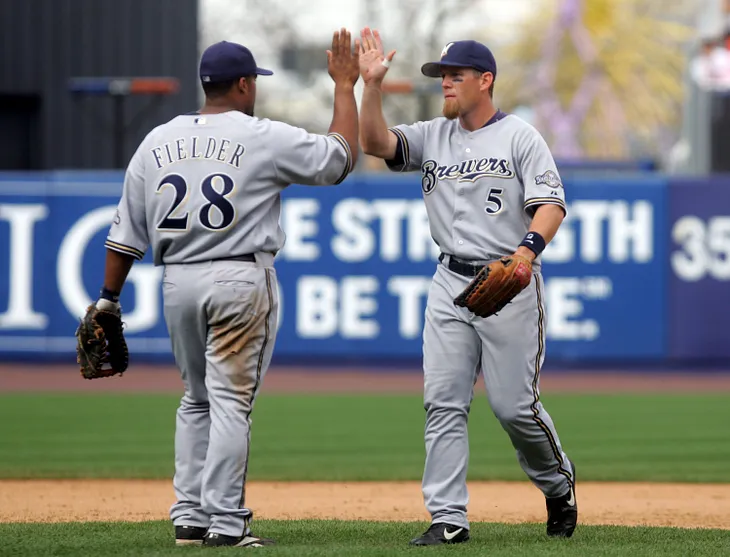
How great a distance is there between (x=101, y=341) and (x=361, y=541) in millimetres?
1285

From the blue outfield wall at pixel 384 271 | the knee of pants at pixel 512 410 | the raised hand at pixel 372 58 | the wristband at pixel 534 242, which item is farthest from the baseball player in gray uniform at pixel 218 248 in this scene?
the blue outfield wall at pixel 384 271

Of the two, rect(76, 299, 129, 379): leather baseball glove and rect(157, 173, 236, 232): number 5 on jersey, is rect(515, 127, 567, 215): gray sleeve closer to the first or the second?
rect(157, 173, 236, 232): number 5 on jersey

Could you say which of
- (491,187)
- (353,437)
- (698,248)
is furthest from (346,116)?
(698,248)

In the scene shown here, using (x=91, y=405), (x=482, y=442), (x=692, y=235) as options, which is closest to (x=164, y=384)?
(x=91, y=405)

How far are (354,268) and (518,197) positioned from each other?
385 inches

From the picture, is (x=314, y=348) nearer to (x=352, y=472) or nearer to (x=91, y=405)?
(x=91, y=405)

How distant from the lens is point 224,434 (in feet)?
15.3

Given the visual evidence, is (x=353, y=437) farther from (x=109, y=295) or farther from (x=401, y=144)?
(x=109, y=295)

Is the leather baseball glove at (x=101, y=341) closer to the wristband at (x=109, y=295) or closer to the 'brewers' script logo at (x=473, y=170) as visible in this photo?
the wristband at (x=109, y=295)

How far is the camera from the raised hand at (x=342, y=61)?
4.98 m

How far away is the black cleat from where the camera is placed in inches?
208

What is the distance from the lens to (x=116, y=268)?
16.0ft

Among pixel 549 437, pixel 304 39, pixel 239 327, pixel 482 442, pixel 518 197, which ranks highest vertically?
pixel 304 39

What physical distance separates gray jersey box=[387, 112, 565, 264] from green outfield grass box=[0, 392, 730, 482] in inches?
124
